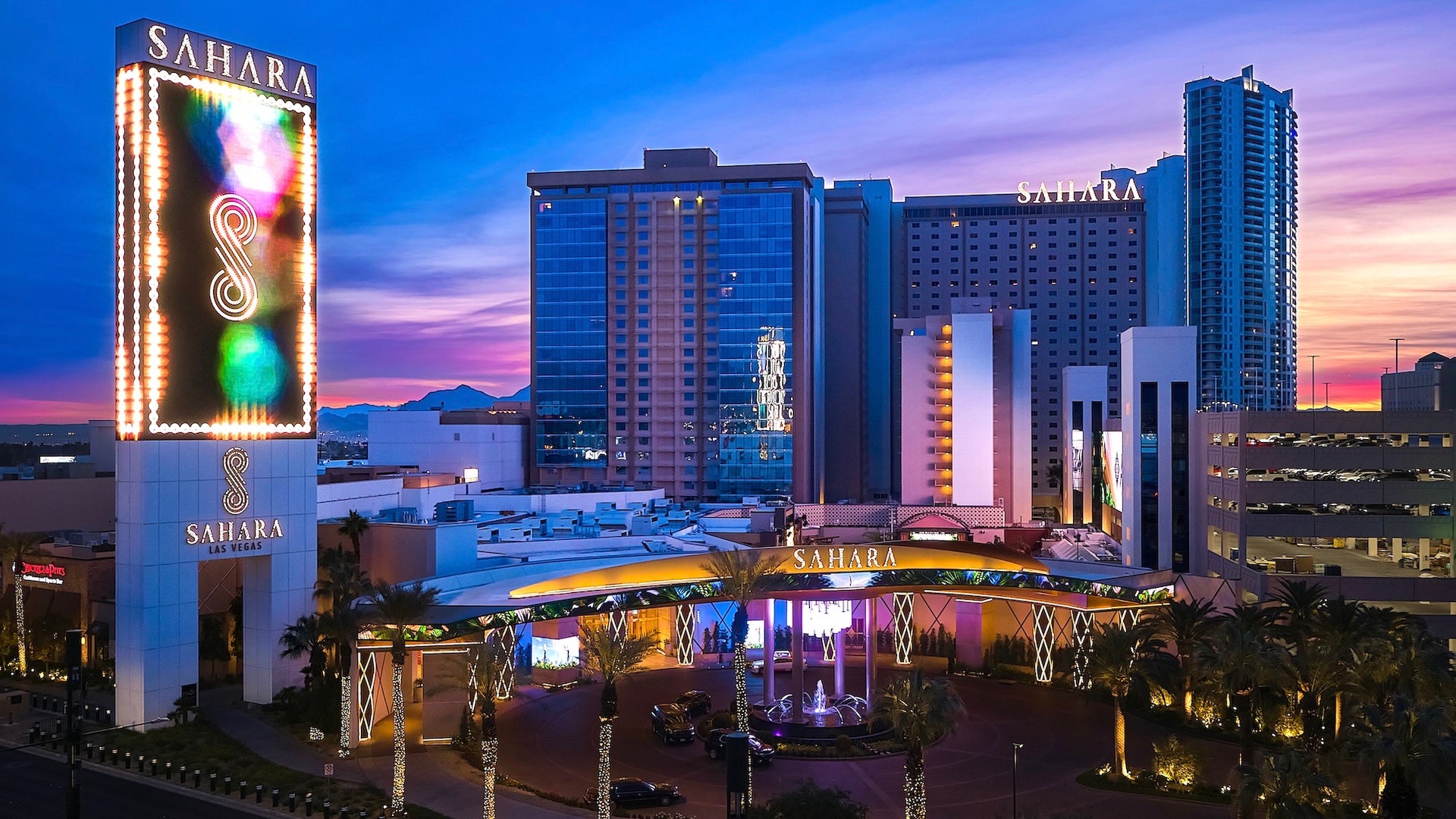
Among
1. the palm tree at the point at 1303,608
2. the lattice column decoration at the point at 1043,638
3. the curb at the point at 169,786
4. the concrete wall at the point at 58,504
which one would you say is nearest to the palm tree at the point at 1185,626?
the palm tree at the point at 1303,608

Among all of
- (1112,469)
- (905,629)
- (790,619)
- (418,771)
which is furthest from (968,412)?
(418,771)

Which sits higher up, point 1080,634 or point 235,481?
point 235,481

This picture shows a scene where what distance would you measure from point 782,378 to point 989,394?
32223mm

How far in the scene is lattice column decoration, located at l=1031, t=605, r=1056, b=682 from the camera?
204 feet

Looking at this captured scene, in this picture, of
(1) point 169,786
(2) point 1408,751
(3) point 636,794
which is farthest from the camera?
(1) point 169,786

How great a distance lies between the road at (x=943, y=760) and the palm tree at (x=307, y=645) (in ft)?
31.4

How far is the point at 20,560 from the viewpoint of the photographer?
62.7 m

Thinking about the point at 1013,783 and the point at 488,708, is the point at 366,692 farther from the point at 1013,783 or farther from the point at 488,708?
the point at 1013,783

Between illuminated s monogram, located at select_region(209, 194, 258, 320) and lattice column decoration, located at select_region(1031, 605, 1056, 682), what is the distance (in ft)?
156

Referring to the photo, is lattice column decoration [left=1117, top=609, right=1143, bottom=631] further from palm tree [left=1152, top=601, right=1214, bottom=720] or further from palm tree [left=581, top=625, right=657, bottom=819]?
palm tree [left=581, top=625, right=657, bottom=819]

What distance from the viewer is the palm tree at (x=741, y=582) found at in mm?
44906

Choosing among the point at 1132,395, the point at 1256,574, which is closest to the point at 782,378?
the point at 1132,395

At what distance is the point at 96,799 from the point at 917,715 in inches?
1245

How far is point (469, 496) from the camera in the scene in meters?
110
